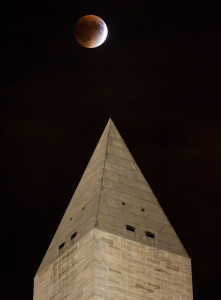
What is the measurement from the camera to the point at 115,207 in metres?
100

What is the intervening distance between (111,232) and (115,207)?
6.63ft

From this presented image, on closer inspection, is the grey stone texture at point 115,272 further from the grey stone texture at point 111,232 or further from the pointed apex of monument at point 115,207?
the pointed apex of monument at point 115,207

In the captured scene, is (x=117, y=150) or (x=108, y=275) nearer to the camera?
(x=108, y=275)

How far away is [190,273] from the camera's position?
101 meters

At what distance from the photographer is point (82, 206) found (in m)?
102

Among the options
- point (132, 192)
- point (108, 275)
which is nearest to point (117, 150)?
point (132, 192)

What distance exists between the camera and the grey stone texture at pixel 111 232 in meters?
97.6

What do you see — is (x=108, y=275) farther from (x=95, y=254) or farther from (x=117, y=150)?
(x=117, y=150)

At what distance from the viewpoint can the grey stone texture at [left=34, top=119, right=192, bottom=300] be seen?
9756 cm

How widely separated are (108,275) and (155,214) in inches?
241

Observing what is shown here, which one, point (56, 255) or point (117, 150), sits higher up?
point (117, 150)

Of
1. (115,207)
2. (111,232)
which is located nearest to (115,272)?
(111,232)

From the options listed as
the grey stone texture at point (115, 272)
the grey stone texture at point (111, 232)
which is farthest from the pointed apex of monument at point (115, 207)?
the grey stone texture at point (115, 272)

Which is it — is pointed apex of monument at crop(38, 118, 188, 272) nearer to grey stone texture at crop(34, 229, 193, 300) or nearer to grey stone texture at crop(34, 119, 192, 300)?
grey stone texture at crop(34, 119, 192, 300)
